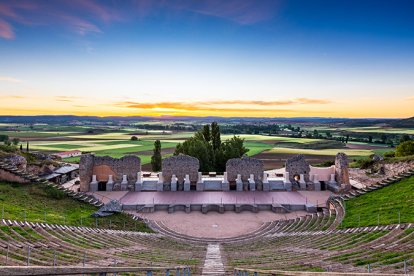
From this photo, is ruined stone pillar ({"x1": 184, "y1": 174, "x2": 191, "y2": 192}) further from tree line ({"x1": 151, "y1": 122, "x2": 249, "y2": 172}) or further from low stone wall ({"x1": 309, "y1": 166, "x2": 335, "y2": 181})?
low stone wall ({"x1": 309, "y1": 166, "x2": 335, "y2": 181})

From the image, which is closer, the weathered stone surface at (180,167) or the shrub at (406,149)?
the weathered stone surface at (180,167)

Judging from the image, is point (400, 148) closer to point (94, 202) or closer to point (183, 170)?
point (183, 170)

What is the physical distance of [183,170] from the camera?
35.1m

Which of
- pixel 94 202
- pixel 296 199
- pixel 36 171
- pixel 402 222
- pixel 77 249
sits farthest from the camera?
pixel 36 171

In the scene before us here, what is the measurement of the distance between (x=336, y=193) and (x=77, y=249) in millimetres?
27087

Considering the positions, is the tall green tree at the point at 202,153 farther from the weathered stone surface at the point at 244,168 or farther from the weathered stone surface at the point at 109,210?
the weathered stone surface at the point at 109,210

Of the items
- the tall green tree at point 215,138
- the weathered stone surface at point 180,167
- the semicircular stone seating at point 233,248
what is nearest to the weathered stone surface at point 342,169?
the semicircular stone seating at point 233,248

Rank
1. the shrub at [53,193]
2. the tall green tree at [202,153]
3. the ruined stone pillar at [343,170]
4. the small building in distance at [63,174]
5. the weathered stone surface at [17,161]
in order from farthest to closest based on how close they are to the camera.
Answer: the tall green tree at [202,153], the small building in distance at [63,174], the ruined stone pillar at [343,170], the weathered stone surface at [17,161], the shrub at [53,193]

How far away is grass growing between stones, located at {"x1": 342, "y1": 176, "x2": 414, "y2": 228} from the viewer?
1899 cm

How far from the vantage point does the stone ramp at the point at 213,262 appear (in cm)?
1303

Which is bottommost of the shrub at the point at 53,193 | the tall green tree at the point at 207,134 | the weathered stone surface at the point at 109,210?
the weathered stone surface at the point at 109,210

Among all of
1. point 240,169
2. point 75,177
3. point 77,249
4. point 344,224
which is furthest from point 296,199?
point 75,177

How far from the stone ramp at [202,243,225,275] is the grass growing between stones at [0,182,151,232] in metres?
6.60

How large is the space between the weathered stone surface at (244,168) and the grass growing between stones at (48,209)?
13226 mm
